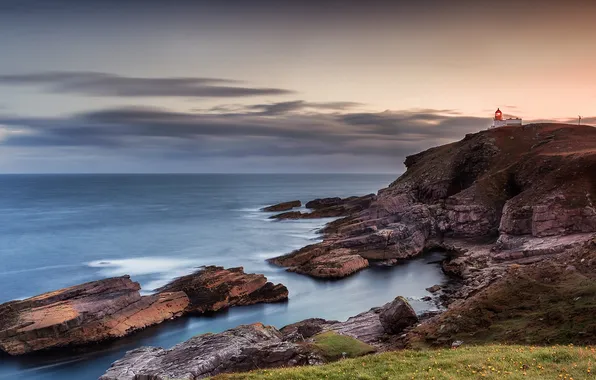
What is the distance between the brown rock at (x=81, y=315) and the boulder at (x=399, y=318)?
25.5 metres

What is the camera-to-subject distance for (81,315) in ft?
138

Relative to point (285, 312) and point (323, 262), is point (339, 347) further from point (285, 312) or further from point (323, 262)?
point (323, 262)

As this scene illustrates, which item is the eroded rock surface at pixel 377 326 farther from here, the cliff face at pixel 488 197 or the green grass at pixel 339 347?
the cliff face at pixel 488 197

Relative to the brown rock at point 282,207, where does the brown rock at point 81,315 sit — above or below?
above

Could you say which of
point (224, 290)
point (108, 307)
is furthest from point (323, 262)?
point (108, 307)

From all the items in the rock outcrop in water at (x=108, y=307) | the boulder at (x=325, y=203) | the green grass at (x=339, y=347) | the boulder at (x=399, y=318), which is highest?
the green grass at (x=339, y=347)

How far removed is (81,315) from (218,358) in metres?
22.5

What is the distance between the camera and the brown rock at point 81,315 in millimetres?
39594

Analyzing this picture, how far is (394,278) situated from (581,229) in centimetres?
2622

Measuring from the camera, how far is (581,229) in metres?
58.2

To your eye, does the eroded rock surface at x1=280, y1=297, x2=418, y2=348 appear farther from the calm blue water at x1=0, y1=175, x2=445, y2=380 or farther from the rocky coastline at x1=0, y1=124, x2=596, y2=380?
the calm blue water at x1=0, y1=175, x2=445, y2=380

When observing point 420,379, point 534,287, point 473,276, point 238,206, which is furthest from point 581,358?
point 238,206

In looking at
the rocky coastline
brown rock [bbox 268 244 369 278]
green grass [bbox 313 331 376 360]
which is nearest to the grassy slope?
the rocky coastline

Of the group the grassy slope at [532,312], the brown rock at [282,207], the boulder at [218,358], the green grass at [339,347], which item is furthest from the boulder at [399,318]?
the brown rock at [282,207]
